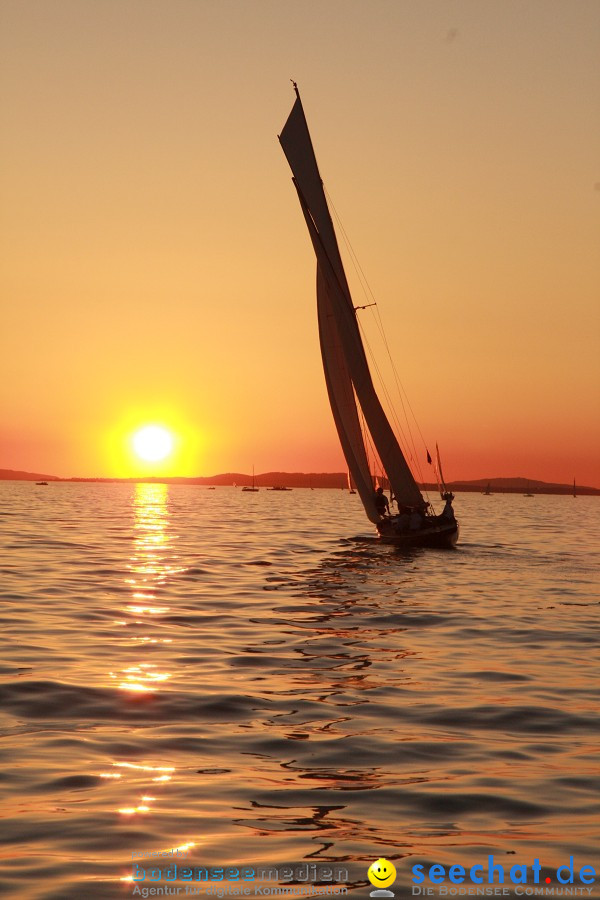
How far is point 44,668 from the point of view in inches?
686

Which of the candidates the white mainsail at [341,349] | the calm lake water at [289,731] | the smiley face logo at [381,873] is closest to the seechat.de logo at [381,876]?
the smiley face logo at [381,873]

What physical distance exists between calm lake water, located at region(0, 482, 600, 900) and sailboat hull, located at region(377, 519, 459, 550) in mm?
20846

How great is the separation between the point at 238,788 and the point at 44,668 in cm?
736

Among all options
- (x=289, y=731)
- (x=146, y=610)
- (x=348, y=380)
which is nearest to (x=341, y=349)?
(x=348, y=380)

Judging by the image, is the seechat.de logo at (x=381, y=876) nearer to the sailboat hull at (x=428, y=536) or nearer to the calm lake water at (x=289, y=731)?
the calm lake water at (x=289, y=731)

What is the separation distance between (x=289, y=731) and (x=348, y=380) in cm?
4018

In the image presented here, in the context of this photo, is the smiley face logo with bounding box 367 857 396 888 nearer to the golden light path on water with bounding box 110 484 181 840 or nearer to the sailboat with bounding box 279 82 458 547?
the golden light path on water with bounding box 110 484 181 840

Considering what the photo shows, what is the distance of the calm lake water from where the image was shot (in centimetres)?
938

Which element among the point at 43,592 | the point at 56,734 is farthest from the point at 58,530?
the point at 56,734

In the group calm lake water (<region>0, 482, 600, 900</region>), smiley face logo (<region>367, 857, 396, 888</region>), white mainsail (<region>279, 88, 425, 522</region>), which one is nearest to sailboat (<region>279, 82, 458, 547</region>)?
white mainsail (<region>279, 88, 425, 522</region>)

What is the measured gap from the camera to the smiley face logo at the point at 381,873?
28.0 feet

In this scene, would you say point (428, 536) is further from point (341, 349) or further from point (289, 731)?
point (289, 731)

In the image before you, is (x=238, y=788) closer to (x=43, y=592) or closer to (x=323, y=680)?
(x=323, y=680)

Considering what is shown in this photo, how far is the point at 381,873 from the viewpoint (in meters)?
8.63
